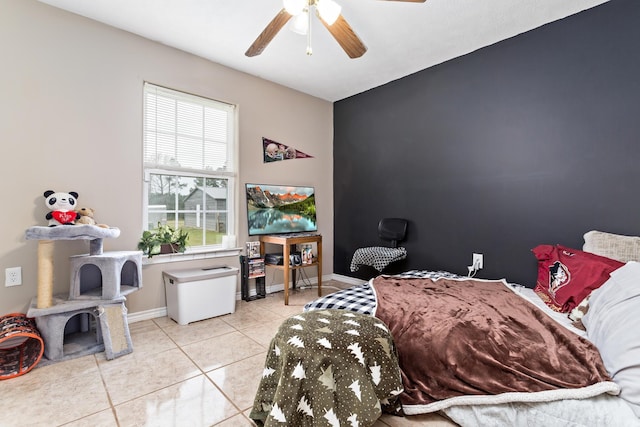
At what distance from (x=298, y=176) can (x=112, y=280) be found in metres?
2.43

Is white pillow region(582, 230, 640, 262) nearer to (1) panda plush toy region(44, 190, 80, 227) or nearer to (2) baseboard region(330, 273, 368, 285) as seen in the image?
(2) baseboard region(330, 273, 368, 285)

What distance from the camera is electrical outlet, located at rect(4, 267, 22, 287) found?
7.21 feet

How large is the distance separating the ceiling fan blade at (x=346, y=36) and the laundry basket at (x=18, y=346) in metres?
2.82

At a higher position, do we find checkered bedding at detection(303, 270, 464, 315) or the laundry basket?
checkered bedding at detection(303, 270, 464, 315)

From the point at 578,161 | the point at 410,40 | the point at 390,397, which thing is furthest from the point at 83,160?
the point at 578,161

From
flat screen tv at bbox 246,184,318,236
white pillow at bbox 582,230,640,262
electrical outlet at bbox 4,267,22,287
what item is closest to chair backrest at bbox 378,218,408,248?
flat screen tv at bbox 246,184,318,236

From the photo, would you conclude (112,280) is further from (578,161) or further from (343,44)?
(578,161)

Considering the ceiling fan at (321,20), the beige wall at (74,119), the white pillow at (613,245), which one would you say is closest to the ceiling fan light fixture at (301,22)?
the ceiling fan at (321,20)

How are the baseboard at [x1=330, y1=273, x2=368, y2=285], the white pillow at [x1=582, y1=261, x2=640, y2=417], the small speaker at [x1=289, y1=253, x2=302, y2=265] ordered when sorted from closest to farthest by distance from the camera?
the white pillow at [x1=582, y1=261, x2=640, y2=417]
the small speaker at [x1=289, y1=253, x2=302, y2=265]
the baseboard at [x1=330, y1=273, x2=368, y2=285]

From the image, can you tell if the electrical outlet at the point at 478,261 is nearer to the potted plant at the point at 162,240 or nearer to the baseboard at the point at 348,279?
the baseboard at the point at 348,279

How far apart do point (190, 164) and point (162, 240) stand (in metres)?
0.83

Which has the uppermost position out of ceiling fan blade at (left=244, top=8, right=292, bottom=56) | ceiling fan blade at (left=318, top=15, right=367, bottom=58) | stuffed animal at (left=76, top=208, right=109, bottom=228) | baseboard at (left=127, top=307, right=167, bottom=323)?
ceiling fan blade at (left=244, top=8, right=292, bottom=56)

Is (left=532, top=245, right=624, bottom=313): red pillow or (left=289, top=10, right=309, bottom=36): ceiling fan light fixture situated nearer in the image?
(left=532, top=245, right=624, bottom=313): red pillow

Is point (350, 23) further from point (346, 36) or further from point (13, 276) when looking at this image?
point (13, 276)
